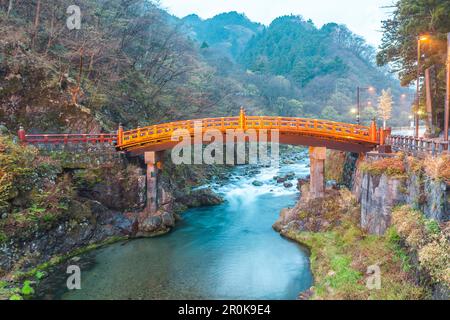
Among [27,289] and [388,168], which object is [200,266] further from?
[388,168]

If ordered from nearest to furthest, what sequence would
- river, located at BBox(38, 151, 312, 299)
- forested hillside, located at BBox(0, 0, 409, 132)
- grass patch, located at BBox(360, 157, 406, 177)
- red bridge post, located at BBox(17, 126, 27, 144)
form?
river, located at BBox(38, 151, 312, 299), grass patch, located at BBox(360, 157, 406, 177), red bridge post, located at BBox(17, 126, 27, 144), forested hillside, located at BBox(0, 0, 409, 132)

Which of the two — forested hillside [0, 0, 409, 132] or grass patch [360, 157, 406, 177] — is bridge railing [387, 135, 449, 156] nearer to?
grass patch [360, 157, 406, 177]

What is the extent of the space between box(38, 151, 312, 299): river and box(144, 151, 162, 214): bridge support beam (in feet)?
7.94

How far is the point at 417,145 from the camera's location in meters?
15.8

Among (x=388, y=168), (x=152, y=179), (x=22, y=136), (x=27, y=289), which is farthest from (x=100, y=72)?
(x=388, y=168)

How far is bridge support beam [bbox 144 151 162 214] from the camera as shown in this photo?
2262 cm

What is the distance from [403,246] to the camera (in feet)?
42.8

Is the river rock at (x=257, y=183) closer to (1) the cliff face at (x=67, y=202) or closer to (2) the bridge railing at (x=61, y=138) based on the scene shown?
(1) the cliff face at (x=67, y=202)

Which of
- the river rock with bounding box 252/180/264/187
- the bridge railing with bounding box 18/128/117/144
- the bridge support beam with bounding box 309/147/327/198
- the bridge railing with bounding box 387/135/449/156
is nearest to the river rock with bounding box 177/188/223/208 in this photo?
the river rock with bounding box 252/180/264/187

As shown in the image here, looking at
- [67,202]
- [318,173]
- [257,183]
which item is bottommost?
[257,183]

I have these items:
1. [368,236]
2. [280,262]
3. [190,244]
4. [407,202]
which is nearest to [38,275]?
[190,244]

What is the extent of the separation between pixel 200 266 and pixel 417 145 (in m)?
12.7
